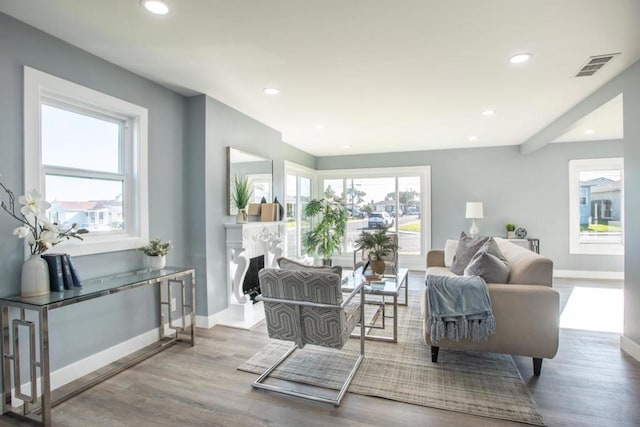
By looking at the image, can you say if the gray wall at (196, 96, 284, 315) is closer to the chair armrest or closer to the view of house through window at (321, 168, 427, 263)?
the chair armrest

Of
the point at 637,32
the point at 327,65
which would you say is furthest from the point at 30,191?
the point at 637,32

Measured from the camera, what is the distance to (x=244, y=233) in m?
3.84

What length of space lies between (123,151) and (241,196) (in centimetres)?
136

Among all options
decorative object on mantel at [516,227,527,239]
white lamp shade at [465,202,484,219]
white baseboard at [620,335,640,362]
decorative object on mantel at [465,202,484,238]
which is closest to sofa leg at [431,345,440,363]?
white baseboard at [620,335,640,362]

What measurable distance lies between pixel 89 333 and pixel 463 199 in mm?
6350

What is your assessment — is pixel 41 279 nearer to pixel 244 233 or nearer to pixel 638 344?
pixel 244 233

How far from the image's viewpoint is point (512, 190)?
646 centimetres

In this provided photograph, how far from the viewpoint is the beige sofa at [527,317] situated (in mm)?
2420

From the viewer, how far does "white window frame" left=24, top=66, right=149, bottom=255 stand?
2268 millimetres

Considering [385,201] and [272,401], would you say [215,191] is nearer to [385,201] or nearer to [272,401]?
[272,401]

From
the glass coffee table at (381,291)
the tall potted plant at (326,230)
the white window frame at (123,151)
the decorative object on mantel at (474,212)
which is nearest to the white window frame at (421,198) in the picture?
the decorative object on mantel at (474,212)

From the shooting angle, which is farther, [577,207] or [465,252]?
[577,207]

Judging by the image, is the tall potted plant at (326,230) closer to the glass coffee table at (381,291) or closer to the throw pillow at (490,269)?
the glass coffee table at (381,291)

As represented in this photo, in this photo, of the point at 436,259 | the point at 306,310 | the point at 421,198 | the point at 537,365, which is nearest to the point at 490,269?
the point at 537,365
